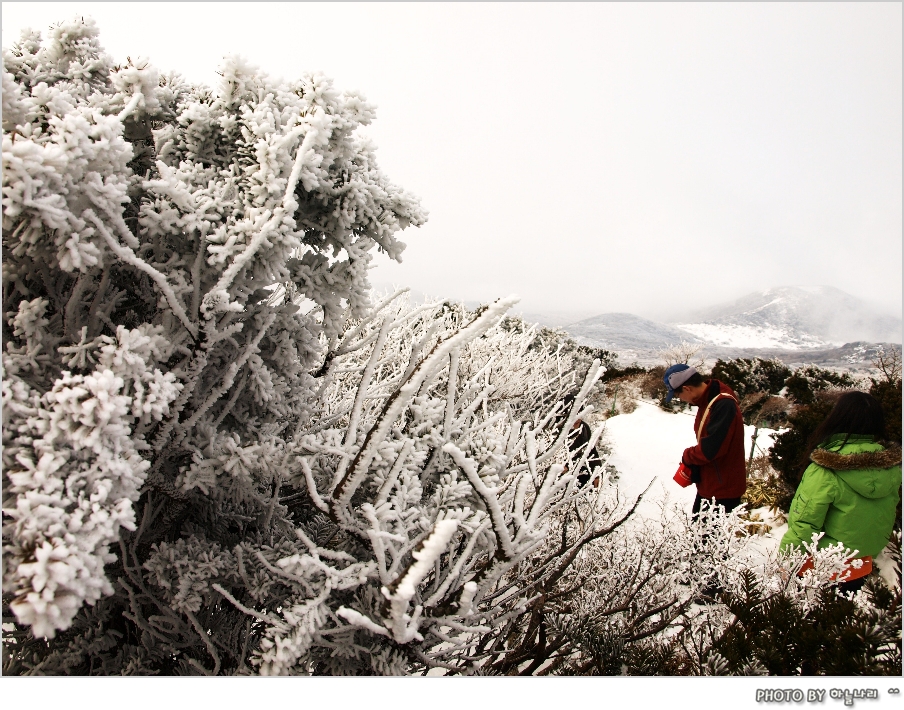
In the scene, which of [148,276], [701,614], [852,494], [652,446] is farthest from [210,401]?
[652,446]

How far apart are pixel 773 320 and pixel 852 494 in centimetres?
1252

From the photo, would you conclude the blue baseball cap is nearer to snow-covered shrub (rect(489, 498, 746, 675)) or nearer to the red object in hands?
the red object in hands

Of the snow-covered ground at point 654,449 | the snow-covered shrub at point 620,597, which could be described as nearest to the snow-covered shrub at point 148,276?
the snow-covered shrub at point 620,597

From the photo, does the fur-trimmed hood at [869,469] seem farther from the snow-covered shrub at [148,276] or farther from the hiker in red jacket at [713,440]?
the snow-covered shrub at [148,276]

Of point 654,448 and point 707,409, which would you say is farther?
point 654,448

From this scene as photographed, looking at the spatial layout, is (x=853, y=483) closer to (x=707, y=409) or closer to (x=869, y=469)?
(x=869, y=469)

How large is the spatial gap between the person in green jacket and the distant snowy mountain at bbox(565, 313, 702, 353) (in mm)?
9110

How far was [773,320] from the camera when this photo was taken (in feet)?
41.2

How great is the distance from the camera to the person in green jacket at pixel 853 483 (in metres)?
2.26

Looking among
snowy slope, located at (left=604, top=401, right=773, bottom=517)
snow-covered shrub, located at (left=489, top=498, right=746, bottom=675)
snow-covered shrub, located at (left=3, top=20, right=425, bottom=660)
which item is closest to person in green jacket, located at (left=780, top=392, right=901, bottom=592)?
snow-covered shrub, located at (left=489, top=498, right=746, bottom=675)

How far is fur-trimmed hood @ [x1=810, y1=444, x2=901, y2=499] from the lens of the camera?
7.34ft
